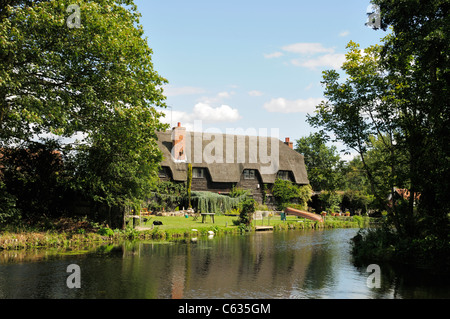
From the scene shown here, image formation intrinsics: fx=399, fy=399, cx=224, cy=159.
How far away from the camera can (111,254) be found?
1866 cm

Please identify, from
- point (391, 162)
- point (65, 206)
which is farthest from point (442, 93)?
point (65, 206)

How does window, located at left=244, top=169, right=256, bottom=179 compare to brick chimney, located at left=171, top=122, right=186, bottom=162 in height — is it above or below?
below

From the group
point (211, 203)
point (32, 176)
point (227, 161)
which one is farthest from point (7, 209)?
point (227, 161)

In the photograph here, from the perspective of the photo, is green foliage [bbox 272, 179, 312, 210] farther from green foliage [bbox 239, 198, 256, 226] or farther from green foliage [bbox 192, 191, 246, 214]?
green foliage [bbox 239, 198, 256, 226]

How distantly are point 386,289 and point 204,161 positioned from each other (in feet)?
121

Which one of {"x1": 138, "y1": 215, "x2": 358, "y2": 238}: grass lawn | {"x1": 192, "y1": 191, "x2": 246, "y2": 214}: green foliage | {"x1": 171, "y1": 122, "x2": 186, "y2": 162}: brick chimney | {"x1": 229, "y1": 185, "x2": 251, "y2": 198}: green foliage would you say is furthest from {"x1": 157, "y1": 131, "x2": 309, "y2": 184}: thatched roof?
{"x1": 138, "y1": 215, "x2": 358, "y2": 238}: grass lawn

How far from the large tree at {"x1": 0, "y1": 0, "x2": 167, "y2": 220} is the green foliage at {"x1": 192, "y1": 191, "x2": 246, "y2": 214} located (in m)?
17.8

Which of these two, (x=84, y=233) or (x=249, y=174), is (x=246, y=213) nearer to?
(x=84, y=233)

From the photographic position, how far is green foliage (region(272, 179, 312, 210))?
50562 millimetres

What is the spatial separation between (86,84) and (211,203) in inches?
991

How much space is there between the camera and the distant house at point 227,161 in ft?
154

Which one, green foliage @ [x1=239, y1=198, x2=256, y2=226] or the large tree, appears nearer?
the large tree

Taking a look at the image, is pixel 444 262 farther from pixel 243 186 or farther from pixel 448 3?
pixel 243 186

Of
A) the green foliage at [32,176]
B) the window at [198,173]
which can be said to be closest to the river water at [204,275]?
the green foliage at [32,176]
